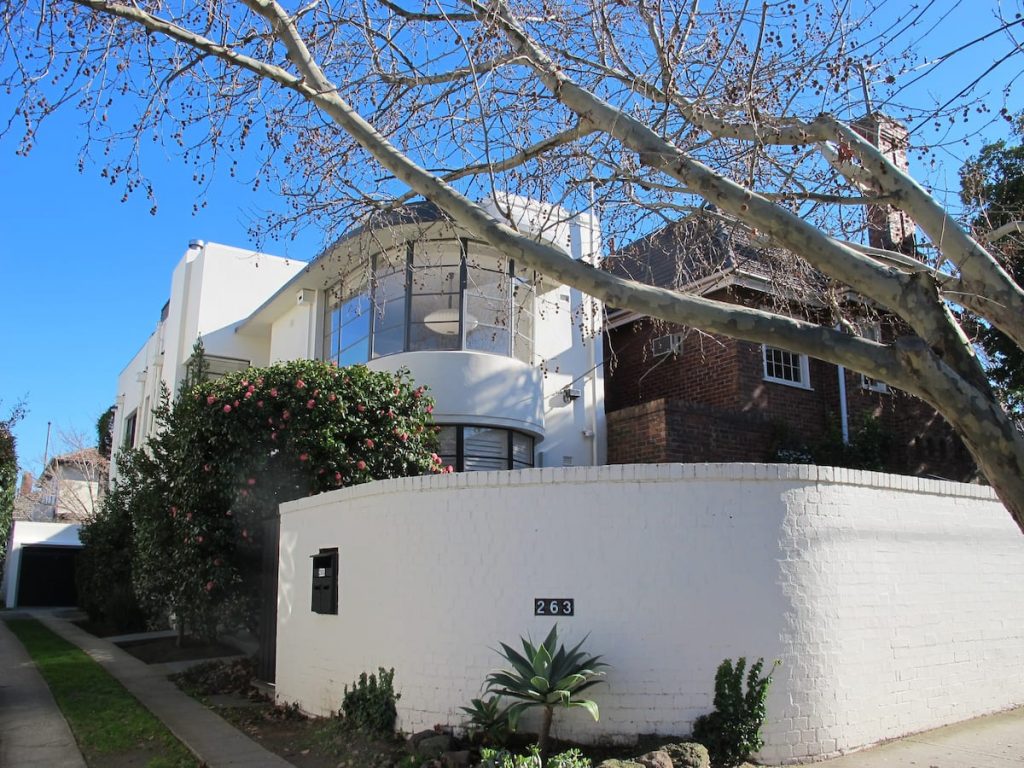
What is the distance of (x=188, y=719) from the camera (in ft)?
29.1

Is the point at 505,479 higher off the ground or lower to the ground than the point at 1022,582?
higher

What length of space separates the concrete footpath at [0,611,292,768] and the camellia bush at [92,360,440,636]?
1.19 metres

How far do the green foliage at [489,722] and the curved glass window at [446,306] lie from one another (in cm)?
766

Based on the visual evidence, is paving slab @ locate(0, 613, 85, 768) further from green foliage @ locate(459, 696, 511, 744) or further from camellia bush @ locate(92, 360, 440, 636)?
green foliage @ locate(459, 696, 511, 744)

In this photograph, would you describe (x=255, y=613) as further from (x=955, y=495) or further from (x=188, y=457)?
(x=955, y=495)

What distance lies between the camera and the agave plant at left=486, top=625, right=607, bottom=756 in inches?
247

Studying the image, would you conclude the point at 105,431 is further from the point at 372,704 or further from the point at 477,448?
the point at 372,704

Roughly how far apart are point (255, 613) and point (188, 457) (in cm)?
217

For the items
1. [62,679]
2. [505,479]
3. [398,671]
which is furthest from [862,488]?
[62,679]

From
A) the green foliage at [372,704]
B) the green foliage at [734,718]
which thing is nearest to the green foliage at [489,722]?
the green foliage at [372,704]

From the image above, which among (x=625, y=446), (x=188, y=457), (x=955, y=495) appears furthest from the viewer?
(x=625, y=446)

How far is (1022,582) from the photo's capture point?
29.7ft

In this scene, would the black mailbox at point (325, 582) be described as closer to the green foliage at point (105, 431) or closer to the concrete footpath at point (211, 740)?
the concrete footpath at point (211, 740)

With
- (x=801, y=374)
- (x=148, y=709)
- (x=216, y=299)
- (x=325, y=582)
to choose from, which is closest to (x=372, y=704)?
(x=325, y=582)
